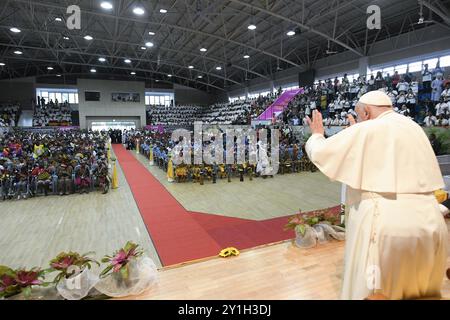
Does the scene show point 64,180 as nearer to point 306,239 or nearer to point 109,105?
point 306,239

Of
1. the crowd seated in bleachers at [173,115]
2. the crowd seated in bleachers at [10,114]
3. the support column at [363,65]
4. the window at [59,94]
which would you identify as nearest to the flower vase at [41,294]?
the support column at [363,65]

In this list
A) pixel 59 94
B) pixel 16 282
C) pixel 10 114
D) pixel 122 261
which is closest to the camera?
pixel 16 282

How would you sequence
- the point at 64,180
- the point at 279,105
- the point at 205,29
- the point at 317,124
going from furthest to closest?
the point at 279,105 → the point at 205,29 → the point at 64,180 → the point at 317,124

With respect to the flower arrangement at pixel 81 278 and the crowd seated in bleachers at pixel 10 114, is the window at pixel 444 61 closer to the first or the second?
the flower arrangement at pixel 81 278

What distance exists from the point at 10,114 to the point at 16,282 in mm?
31544

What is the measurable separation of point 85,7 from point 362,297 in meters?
18.7

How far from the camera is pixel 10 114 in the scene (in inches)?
1077

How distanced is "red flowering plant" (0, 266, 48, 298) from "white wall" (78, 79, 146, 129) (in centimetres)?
3291

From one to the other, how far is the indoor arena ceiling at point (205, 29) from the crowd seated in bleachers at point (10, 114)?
12.3 ft

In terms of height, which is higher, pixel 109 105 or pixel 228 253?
pixel 109 105

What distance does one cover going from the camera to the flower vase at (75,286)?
2.50 m

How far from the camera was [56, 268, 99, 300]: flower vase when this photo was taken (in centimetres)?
250

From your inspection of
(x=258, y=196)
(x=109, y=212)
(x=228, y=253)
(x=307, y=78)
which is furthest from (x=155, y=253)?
(x=307, y=78)

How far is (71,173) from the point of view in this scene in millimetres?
8531
